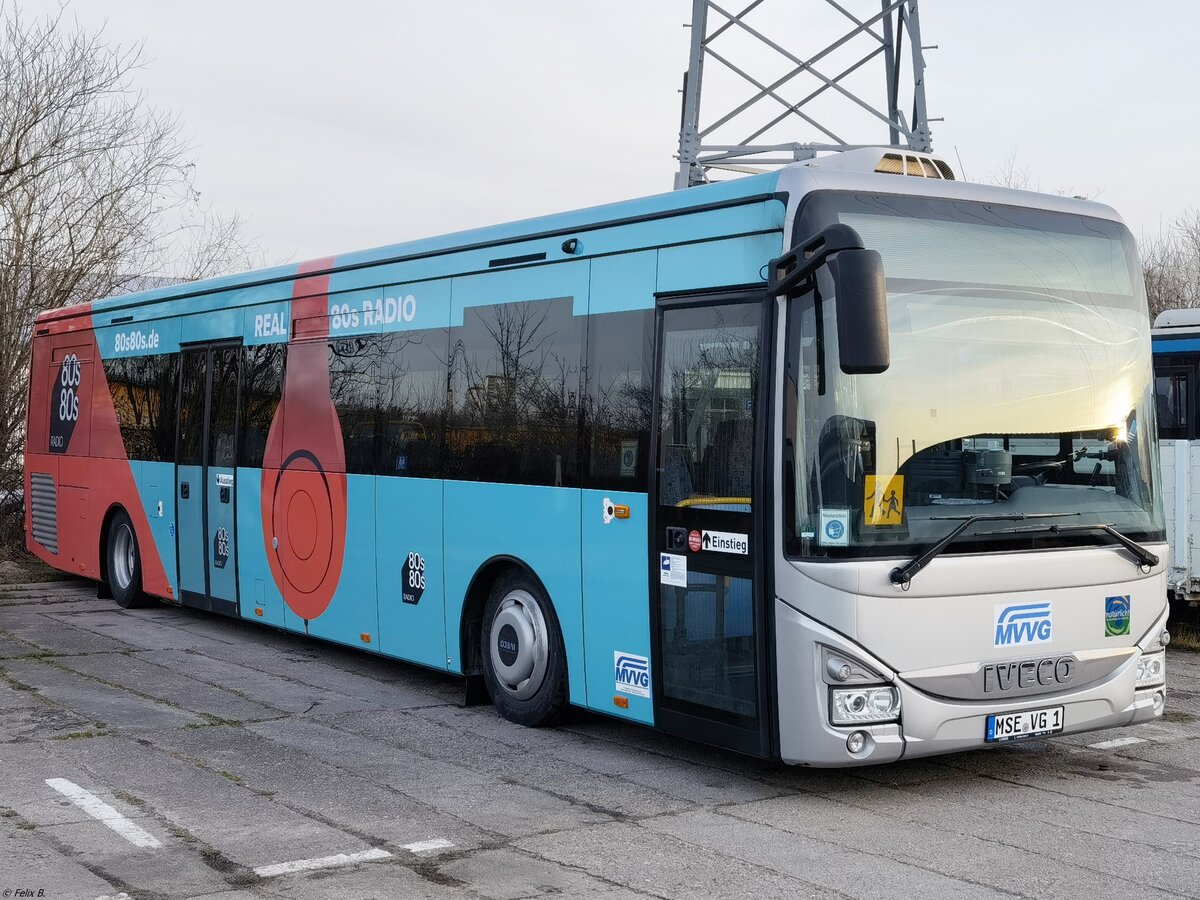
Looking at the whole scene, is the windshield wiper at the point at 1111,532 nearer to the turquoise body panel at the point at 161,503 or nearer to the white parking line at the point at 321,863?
the white parking line at the point at 321,863

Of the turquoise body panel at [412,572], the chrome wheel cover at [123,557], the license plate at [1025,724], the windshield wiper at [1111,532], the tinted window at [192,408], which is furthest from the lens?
the chrome wheel cover at [123,557]

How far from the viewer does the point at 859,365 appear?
222 inches

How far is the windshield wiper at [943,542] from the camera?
6.10m

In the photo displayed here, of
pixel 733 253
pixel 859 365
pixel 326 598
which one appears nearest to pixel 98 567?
pixel 326 598

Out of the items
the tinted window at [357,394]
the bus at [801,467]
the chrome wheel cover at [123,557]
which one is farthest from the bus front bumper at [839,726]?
the chrome wheel cover at [123,557]

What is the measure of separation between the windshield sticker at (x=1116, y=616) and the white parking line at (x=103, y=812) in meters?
4.61

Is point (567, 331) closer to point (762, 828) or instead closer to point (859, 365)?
point (859, 365)

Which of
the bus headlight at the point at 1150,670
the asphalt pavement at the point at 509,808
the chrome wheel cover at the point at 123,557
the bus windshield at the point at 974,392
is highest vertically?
the bus windshield at the point at 974,392

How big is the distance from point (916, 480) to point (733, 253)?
1.45m

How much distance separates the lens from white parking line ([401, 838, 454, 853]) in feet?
18.7

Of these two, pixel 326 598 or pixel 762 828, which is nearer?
pixel 762 828

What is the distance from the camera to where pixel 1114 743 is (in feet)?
25.9

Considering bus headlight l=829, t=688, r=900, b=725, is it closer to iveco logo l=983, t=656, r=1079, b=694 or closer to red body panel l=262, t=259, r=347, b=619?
iveco logo l=983, t=656, r=1079, b=694

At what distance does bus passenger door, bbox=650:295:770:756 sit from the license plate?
1080 mm
